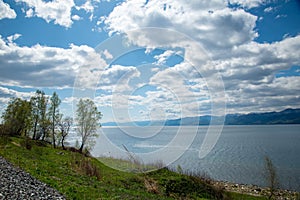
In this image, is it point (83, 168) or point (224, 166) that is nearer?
point (83, 168)

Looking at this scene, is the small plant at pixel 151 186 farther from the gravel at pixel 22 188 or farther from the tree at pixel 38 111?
the tree at pixel 38 111

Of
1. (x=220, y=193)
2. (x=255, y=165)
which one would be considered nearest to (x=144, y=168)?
(x=220, y=193)

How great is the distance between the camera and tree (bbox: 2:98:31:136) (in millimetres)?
49406

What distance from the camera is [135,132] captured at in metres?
35.0

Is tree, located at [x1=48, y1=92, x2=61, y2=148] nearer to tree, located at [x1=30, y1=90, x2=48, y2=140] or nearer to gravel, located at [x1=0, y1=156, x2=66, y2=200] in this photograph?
tree, located at [x1=30, y1=90, x2=48, y2=140]

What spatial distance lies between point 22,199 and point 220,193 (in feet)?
65.3

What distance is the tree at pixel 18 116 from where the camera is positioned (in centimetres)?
4941

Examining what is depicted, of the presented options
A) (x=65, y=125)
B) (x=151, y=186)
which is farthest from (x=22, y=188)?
(x=65, y=125)

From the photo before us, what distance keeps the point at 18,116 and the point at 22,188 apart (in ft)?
144

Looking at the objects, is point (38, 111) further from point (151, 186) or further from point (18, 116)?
point (151, 186)

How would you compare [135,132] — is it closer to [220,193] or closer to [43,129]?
[220,193]

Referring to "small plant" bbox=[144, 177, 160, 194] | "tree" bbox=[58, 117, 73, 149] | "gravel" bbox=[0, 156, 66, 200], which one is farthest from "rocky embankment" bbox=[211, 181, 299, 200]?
"tree" bbox=[58, 117, 73, 149]

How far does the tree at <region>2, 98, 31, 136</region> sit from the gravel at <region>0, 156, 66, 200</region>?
3930 centimetres

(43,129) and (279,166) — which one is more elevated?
(43,129)
